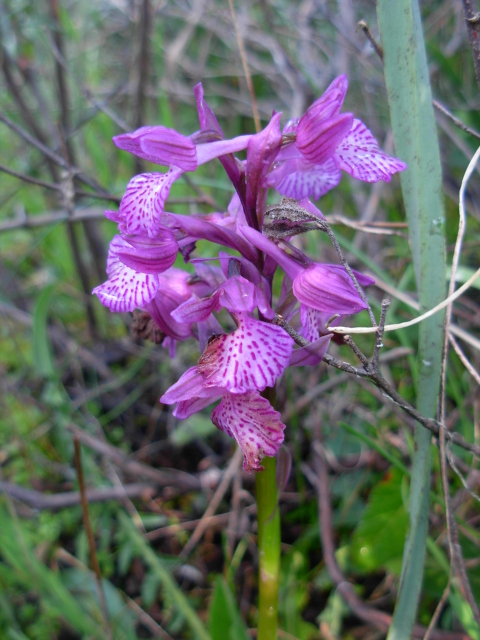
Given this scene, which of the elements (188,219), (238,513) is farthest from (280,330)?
(238,513)

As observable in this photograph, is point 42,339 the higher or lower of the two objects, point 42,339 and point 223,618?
the higher

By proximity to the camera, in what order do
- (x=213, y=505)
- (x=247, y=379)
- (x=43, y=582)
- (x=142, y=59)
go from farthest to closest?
(x=142, y=59), (x=213, y=505), (x=43, y=582), (x=247, y=379)

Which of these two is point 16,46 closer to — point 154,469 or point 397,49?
point 154,469

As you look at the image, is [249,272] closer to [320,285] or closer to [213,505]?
[320,285]

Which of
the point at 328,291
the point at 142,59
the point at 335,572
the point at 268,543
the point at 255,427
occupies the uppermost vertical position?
the point at 142,59

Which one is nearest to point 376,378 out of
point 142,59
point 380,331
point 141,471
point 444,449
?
point 380,331
